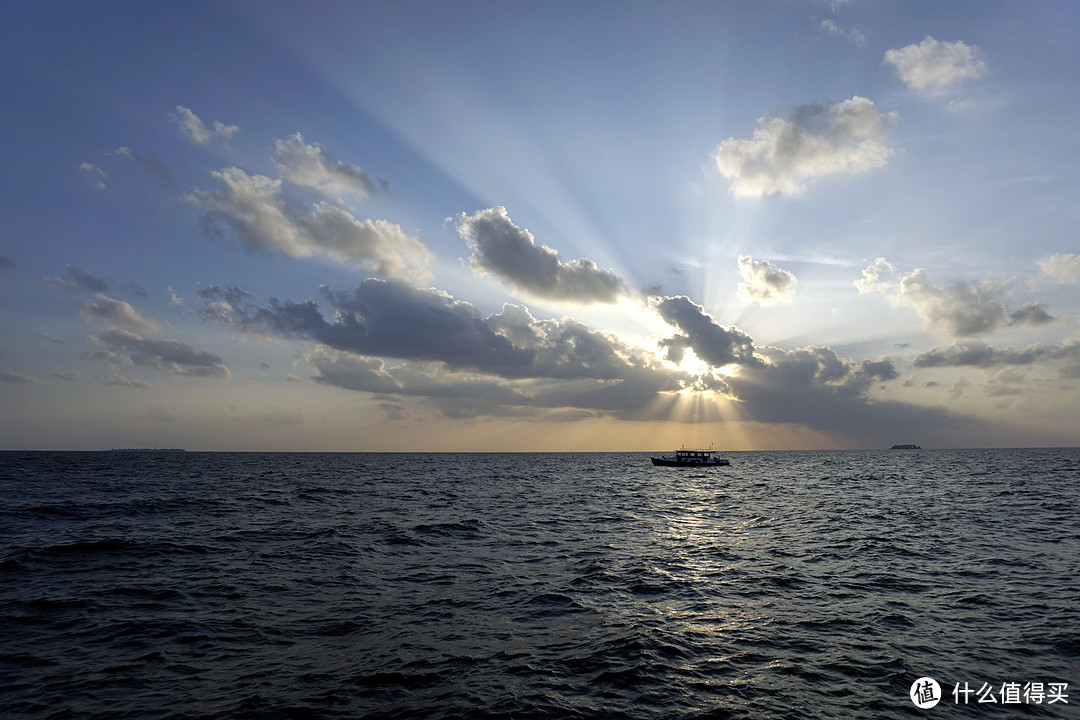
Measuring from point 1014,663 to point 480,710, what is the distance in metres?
15.0

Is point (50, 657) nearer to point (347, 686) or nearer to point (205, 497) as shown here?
point (347, 686)

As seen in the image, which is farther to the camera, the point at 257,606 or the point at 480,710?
the point at 257,606

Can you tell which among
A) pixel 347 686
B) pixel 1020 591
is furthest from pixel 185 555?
pixel 1020 591

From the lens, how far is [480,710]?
1151 cm

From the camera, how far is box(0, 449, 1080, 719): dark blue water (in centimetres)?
1218

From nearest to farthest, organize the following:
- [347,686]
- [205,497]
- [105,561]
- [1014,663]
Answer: [347,686] → [1014,663] → [105,561] → [205,497]

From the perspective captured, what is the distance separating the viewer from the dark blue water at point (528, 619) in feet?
40.0

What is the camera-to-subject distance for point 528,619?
17703 millimetres

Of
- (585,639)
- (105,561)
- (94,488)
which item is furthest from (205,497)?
(585,639)

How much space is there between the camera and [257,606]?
18.7 meters

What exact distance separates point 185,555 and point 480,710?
922 inches

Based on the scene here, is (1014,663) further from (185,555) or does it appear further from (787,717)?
(185,555)

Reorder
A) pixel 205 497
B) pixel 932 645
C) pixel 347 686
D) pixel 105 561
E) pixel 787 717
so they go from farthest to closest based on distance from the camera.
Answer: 1. pixel 205 497
2. pixel 105 561
3. pixel 932 645
4. pixel 347 686
5. pixel 787 717

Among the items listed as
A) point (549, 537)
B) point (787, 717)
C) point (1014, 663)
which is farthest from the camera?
point (549, 537)
